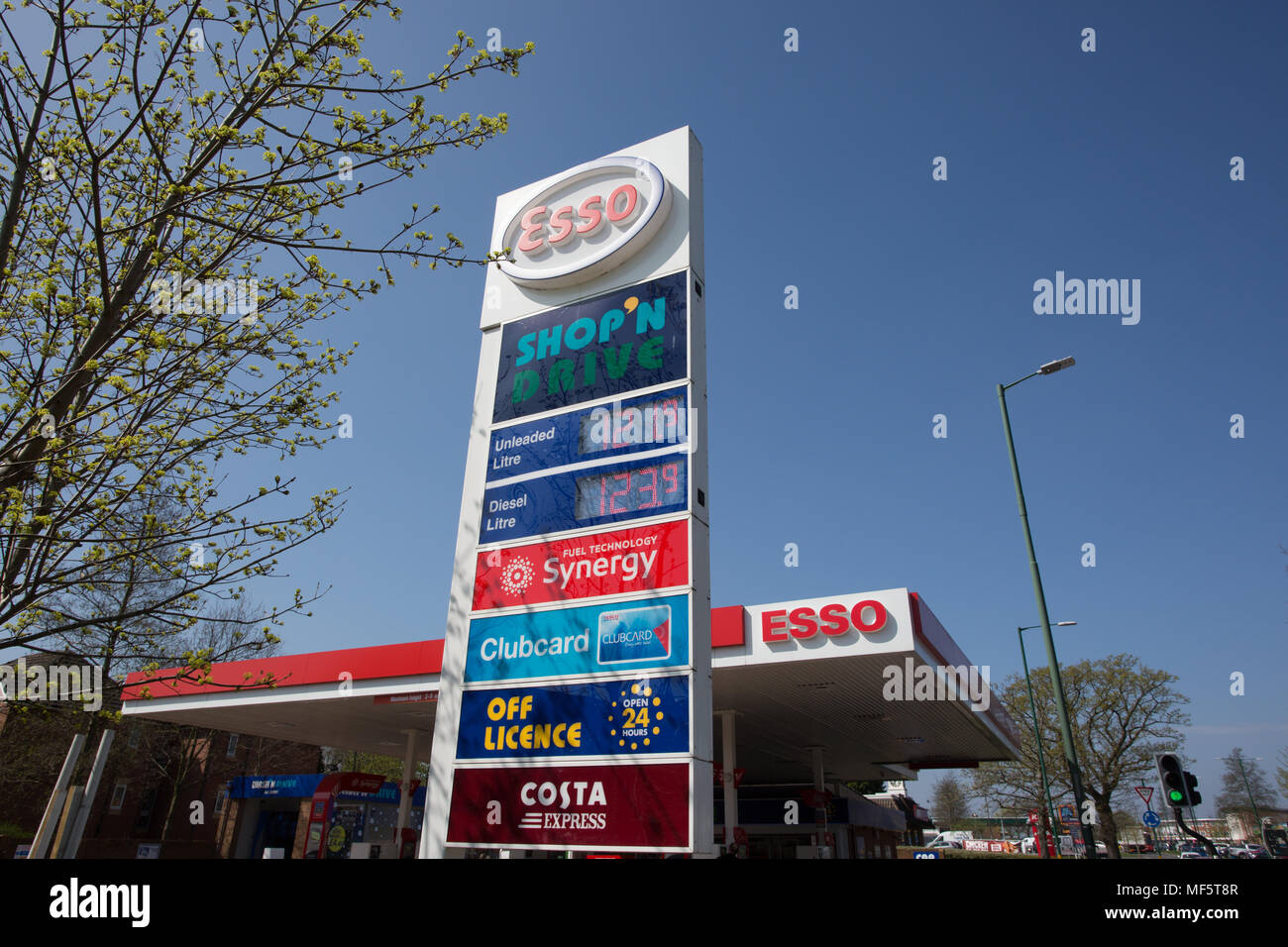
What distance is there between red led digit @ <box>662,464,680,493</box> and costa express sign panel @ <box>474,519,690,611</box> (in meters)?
0.43

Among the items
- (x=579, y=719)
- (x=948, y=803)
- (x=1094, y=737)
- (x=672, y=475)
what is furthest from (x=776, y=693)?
(x=948, y=803)

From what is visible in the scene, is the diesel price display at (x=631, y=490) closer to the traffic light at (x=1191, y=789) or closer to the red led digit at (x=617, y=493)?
the red led digit at (x=617, y=493)

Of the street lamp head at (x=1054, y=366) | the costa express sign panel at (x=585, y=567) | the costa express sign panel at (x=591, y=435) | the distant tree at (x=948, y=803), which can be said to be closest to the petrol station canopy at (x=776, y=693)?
the costa express sign panel at (x=585, y=567)

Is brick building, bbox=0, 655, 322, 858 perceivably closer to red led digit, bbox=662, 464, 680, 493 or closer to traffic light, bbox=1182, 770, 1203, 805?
red led digit, bbox=662, 464, 680, 493

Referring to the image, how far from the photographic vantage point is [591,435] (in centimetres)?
914

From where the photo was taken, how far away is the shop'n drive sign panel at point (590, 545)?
734 cm

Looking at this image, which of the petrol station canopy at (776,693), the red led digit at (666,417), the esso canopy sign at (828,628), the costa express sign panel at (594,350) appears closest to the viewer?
the red led digit at (666,417)

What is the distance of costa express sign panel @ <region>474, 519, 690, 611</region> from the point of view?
7996mm

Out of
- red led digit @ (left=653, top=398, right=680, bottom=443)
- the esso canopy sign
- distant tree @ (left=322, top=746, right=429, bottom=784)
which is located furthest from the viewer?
distant tree @ (left=322, top=746, right=429, bottom=784)

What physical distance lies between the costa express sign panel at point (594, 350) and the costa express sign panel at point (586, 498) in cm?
108

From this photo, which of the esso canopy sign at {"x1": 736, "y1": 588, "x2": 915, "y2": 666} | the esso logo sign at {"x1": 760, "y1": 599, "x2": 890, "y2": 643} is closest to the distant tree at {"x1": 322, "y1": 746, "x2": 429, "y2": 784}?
the esso canopy sign at {"x1": 736, "y1": 588, "x2": 915, "y2": 666}

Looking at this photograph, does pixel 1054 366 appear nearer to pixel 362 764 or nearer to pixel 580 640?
pixel 580 640

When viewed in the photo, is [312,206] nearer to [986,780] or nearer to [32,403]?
[32,403]

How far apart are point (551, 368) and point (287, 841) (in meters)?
28.1
